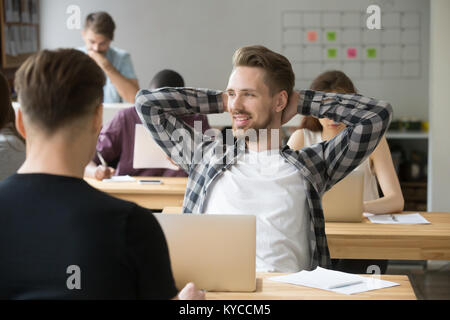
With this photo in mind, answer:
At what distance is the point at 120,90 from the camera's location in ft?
15.8

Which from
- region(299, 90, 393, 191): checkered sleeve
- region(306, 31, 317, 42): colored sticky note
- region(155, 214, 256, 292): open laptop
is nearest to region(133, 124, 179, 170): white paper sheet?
region(299, 90, 393, 191): checkered sleeve

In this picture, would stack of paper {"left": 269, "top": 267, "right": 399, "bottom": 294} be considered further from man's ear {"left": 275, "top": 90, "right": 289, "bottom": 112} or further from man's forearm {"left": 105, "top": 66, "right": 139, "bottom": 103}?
man's forearm {"left": 105, "top": 66, "right": 139, "bottom": 103}

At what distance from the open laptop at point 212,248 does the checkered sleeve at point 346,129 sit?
522 mm

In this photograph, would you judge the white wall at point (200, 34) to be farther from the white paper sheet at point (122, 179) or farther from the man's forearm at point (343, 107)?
the man's forearm at point (343, 107)

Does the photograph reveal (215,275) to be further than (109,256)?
Yes

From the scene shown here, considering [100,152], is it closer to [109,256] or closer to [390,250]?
[390,250]

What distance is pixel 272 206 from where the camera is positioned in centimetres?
205

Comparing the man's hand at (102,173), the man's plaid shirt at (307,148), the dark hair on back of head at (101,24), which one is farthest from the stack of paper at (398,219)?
the dark hair on back of head at (101,24)

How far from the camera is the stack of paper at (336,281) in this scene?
1680 mm

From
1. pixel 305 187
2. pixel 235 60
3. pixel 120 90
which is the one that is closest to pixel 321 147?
pixel 305 187

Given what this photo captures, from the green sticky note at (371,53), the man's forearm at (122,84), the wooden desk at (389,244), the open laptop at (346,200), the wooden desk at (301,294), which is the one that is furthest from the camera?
the green sticky note at (371,53)

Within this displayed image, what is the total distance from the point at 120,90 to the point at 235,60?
9.09ft

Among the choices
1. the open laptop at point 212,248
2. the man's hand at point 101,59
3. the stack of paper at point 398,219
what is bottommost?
the stack of paper at point 398,219

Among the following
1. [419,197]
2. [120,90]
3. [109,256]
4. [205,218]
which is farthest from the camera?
[419,197]
